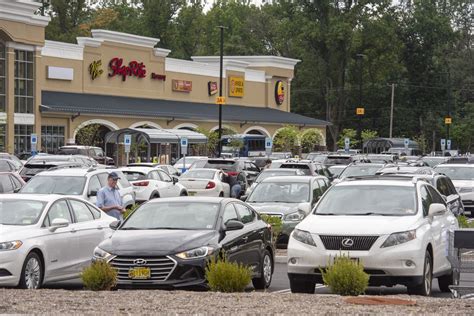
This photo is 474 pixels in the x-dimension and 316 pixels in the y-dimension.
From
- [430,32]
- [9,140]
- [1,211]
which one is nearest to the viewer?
[1,211]

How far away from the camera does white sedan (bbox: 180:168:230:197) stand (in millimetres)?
38438

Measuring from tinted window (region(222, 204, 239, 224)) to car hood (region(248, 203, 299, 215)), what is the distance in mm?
7439

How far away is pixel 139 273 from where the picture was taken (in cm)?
1483

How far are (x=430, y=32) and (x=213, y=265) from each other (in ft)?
313

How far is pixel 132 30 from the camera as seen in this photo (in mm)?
107812

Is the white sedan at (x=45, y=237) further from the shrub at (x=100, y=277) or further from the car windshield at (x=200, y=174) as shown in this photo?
the car windshield at (x=200, y=174)

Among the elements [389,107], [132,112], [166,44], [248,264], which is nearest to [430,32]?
[389,107]

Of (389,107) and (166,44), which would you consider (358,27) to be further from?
(166,44)

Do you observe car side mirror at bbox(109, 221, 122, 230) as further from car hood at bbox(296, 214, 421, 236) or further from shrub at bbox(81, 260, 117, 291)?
car hood at bbox(296, 214, 421, 236)

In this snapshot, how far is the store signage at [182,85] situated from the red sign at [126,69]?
429 cm

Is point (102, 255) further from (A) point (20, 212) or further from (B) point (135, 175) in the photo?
(B) point (135, 175)

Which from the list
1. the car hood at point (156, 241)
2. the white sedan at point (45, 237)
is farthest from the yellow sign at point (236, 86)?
the car hood at point (156, 241)

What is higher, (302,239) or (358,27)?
Result: (358,27)

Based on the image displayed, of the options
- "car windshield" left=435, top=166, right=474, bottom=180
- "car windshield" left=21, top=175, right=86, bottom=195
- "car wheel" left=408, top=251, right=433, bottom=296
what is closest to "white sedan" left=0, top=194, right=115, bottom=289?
"car wheel" left=408, top=251, right=433, bottom=296
